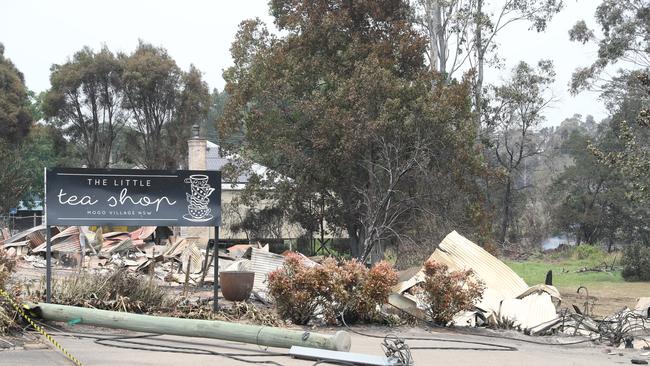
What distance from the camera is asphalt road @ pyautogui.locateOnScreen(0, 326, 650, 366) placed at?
9.57 m

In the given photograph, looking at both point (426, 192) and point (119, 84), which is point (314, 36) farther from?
point (119, 84)

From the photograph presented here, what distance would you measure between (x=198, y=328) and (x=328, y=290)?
10.4 ft

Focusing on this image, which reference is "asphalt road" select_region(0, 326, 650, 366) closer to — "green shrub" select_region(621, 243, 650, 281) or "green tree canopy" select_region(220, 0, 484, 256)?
"green tree canopy" select_region(220, 0, 484, 256)

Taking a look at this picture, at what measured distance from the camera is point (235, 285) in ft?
48.5

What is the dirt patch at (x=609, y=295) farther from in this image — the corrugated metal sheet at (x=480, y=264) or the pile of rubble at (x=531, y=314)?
the pile of rubble at (x=531, y=314)

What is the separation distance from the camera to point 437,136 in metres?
27.7

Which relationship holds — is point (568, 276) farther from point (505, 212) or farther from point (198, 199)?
point (198, 199)

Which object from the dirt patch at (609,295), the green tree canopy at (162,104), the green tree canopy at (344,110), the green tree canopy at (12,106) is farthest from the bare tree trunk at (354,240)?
the green tree canopy at (12,106)

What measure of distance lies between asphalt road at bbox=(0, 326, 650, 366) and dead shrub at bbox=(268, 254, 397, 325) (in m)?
0.55

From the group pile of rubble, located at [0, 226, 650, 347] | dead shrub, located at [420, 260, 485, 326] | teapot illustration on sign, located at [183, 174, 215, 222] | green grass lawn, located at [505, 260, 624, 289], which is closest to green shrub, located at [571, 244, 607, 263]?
green grass lawn, located at [505, 260, 624, 289]

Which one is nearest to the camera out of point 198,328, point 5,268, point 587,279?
point 198,328

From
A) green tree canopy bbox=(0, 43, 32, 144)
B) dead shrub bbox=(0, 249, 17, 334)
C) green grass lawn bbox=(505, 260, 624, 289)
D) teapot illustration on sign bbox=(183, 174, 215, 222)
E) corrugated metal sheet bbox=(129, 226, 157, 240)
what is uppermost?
green tree canopy bbox=(0, 43, 32, 144)

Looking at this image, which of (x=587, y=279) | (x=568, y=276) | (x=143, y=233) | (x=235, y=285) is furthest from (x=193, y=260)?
(x=568, y=276)

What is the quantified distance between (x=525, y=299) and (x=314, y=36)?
17.6m
